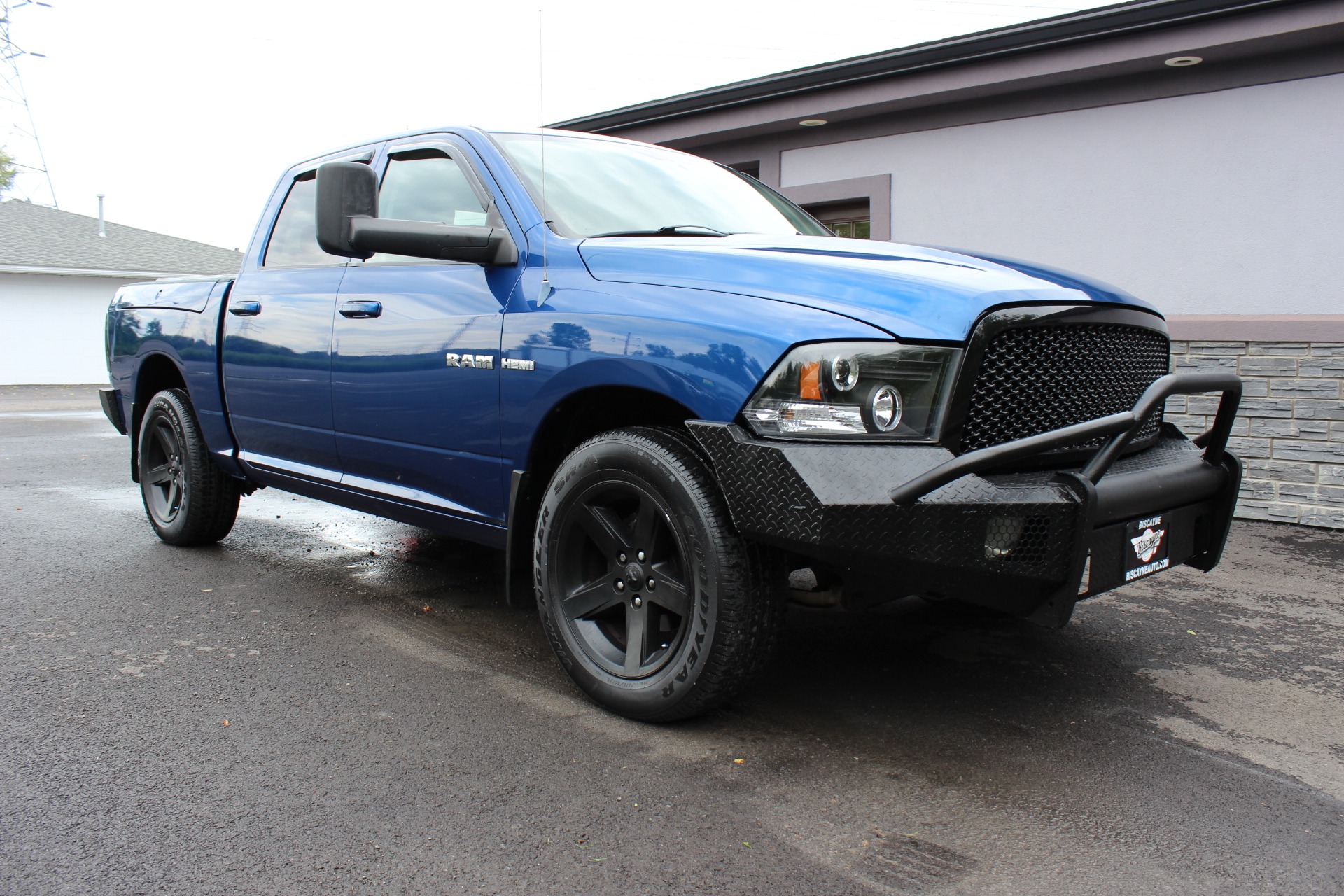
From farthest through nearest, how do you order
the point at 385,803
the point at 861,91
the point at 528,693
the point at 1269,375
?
1. the point at 861,91
2. the point at 1269,375
3. the point at 528,693
4. the point at 385,803

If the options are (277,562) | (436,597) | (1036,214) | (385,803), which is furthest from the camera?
(1036,214)

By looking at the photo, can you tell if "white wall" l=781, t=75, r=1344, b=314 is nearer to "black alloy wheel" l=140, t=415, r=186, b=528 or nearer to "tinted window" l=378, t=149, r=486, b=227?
"tinted window" l=378, t=149, r=486, b=227

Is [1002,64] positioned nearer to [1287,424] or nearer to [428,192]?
[1287,424]

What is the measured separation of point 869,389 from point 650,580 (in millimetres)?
903

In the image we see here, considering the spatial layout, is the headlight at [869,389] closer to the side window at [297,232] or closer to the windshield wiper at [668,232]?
the windshield wiper at [668,232]

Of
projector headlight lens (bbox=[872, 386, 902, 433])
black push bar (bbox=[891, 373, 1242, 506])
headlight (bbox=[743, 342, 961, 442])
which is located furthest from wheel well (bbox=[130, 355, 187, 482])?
black push bar (bbox=[891, 373, 1242, 506])

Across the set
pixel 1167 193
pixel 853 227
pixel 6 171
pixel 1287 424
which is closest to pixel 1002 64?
pixel 1167 193

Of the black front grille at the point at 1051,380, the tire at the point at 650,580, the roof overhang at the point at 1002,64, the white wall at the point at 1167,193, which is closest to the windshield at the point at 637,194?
the tire at the point at 650,580

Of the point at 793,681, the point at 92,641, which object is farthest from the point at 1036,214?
the point at 92,641

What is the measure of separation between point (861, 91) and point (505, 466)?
636cm

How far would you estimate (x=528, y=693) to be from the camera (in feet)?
11.2

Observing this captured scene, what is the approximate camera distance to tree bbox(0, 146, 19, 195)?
1941 inches

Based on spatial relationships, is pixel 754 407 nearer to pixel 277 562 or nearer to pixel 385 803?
pixel 385 803

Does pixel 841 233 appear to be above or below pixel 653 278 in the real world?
above
